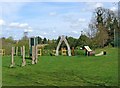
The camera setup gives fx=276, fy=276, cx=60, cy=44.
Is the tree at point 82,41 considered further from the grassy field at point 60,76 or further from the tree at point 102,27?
the grassy field at point 60,76

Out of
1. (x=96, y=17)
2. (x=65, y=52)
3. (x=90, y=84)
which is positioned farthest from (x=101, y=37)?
(x=90, y=84)

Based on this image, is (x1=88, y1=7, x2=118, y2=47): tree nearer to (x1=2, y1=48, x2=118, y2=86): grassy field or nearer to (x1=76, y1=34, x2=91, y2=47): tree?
(x1=76, y1=34, x2=91, y2=47): tree

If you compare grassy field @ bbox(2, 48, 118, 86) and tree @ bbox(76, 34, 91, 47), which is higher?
tree @ bbox(76, 34, 91, 47)

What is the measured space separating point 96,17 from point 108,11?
3087 millimetres

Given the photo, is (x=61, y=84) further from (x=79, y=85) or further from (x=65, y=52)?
(x=65, y=52)

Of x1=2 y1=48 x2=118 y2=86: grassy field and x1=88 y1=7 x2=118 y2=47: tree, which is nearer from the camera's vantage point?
x1=2 y1=48 x2=118 y2=86: grassy field

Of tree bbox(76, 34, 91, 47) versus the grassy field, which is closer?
the grassy field

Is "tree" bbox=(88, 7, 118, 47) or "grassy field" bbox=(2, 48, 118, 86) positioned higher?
"tree" bbox=(88, 7, 118, 47)

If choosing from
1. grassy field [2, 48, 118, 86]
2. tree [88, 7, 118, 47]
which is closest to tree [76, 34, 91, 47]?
tree [88, 7, 118, 47]

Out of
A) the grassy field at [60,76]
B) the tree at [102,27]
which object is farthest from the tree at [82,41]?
the grassy field at [60,76]

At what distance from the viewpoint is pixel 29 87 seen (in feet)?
27.8

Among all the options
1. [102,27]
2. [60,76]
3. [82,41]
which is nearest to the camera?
[60,76]

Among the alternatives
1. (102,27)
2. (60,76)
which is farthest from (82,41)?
(60,76)

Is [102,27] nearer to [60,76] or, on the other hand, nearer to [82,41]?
[82,41]
